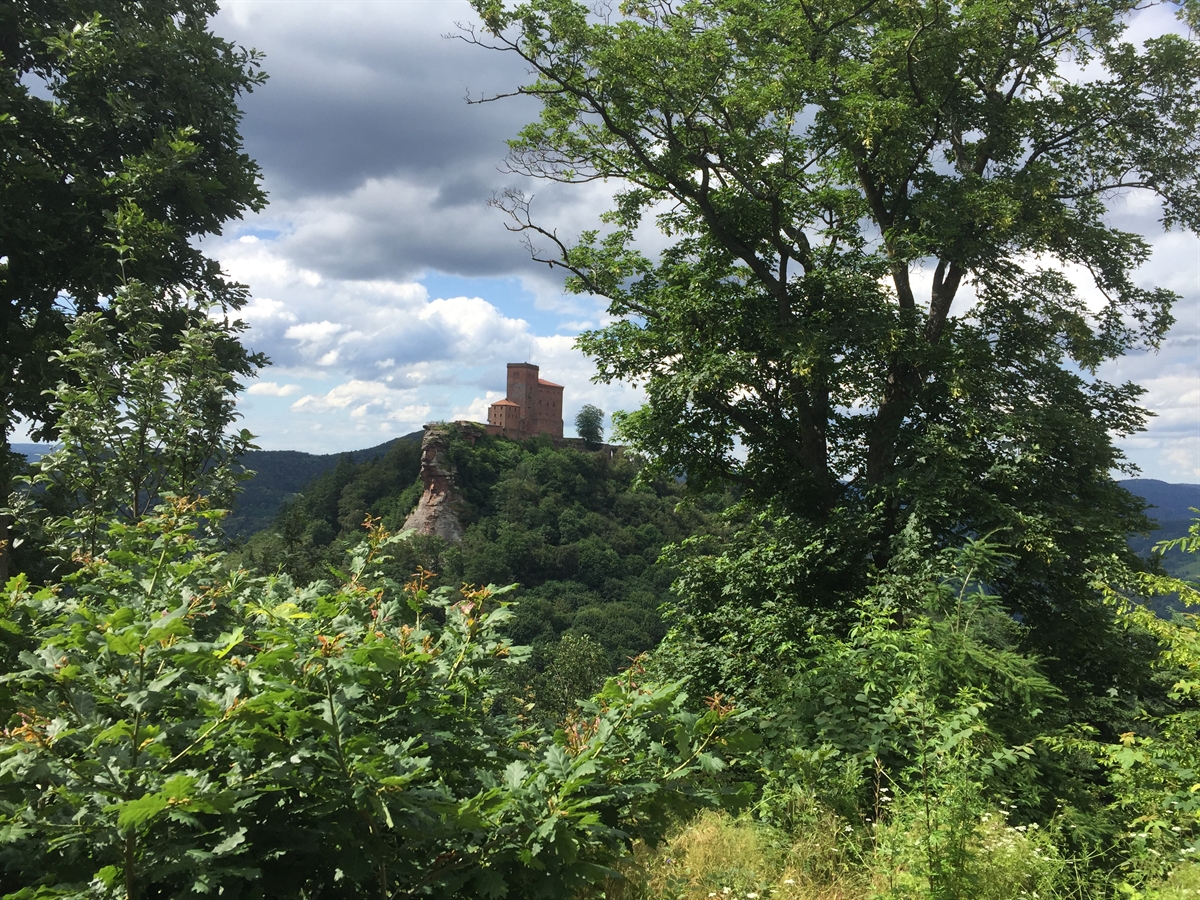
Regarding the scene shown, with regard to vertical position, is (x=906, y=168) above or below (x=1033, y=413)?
above

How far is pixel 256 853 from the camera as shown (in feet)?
6.28

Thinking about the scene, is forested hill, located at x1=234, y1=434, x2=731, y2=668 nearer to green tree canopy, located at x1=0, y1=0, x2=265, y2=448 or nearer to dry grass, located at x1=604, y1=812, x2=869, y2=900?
green tree canopy, located at x1=0, y1=0, x2=265, y2=448

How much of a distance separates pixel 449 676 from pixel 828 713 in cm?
382

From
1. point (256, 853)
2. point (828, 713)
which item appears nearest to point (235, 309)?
point (828, 713)

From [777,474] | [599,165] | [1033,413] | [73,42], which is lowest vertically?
[777,474]

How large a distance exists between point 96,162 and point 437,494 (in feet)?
209

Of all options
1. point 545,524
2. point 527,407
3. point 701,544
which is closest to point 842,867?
point 701,544

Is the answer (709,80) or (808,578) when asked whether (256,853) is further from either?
(709,80)

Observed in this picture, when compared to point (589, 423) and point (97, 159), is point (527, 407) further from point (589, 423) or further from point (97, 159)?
point (97, 159)

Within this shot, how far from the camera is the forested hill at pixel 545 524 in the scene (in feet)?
180

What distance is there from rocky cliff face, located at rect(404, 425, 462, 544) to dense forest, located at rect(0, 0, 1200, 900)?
193ft

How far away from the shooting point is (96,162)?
8156 mm

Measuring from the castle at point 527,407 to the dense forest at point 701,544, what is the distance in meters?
79.7

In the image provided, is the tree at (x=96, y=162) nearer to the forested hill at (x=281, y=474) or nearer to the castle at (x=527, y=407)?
the forested hill at (x=281, y=474)
